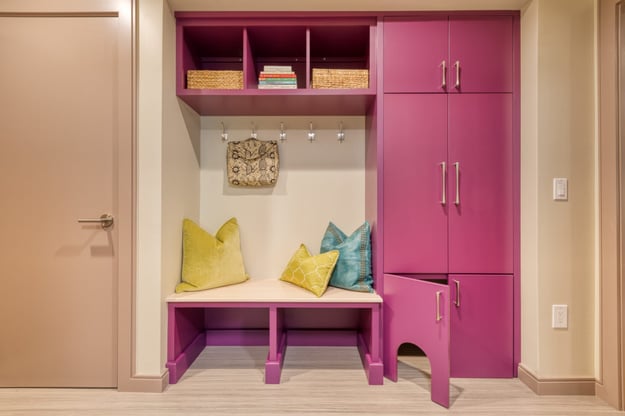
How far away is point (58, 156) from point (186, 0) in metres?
1.17

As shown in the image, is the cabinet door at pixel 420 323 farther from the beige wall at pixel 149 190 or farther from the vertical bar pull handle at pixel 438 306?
the beige wall at pixel 149 190

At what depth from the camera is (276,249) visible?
8.04ft

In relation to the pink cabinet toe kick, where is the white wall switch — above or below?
above

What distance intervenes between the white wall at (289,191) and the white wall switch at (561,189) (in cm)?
118

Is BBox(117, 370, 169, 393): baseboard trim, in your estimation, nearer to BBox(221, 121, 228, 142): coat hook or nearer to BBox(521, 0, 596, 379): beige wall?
BBox(221, 121, 228, 142): coat hook

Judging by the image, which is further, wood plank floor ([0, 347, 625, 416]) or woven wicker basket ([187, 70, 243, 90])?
woven wicker basket ([187, 70, 243, 90])

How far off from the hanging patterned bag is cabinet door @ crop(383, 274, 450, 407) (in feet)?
3.74

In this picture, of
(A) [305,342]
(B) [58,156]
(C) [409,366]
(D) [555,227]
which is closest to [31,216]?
(B) [58,156]

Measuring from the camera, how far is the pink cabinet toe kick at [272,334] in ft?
6.15

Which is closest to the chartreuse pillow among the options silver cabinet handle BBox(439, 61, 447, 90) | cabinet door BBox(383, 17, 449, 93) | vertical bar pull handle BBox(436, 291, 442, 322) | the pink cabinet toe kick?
the pink cabinet toe kick

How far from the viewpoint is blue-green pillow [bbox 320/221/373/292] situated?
203 cm

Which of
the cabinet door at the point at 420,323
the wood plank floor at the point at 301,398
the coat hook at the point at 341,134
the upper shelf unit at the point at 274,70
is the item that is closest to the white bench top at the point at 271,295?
the cabinet door at the point at 420,323

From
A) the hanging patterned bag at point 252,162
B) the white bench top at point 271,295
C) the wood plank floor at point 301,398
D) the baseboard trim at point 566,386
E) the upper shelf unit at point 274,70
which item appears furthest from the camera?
the hanging patterned bag at point 252,162

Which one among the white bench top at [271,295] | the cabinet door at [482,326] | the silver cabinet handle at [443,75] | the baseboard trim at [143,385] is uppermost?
the silver cabinet handle at [443,75]
